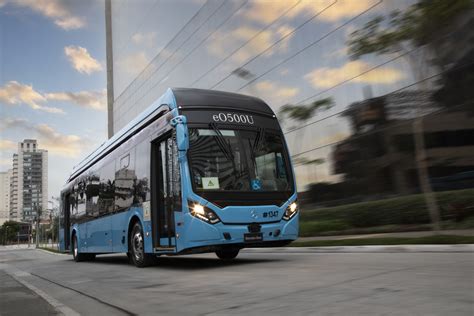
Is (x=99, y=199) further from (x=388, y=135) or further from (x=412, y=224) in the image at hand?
(x=388, y=135)

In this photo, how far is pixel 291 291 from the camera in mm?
5719

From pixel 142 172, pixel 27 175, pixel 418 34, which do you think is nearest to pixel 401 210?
pixel 418 34

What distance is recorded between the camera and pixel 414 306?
14.3ft

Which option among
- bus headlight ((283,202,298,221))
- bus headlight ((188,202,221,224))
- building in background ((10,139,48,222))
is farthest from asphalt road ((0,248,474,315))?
building in background ((10,139,48,222))

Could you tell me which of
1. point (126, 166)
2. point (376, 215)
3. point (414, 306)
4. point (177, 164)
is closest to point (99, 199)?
point (126, 166)

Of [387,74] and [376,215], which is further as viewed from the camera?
[387,74]

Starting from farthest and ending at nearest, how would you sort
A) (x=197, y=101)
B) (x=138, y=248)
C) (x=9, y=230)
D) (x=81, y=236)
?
(x=9, y=230), (x=81, y=236), (x=138, y=248), (x=197, y=101)

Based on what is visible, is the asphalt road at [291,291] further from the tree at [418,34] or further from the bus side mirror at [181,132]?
the tree at [418,34]

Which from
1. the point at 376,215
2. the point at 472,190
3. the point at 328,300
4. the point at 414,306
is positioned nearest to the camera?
the point at 414,306

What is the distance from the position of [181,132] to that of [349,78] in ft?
44.5

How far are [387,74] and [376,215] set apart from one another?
5.41 metres

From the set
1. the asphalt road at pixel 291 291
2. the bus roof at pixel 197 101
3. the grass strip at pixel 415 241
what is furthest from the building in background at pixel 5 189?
the asphalt road at pixel 291 291

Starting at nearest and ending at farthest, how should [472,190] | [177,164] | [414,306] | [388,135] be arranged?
1. [414,306]
2. [177,164]
3. [472,190]
4. [388,135]

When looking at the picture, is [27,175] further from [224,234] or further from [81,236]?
[224,234]
